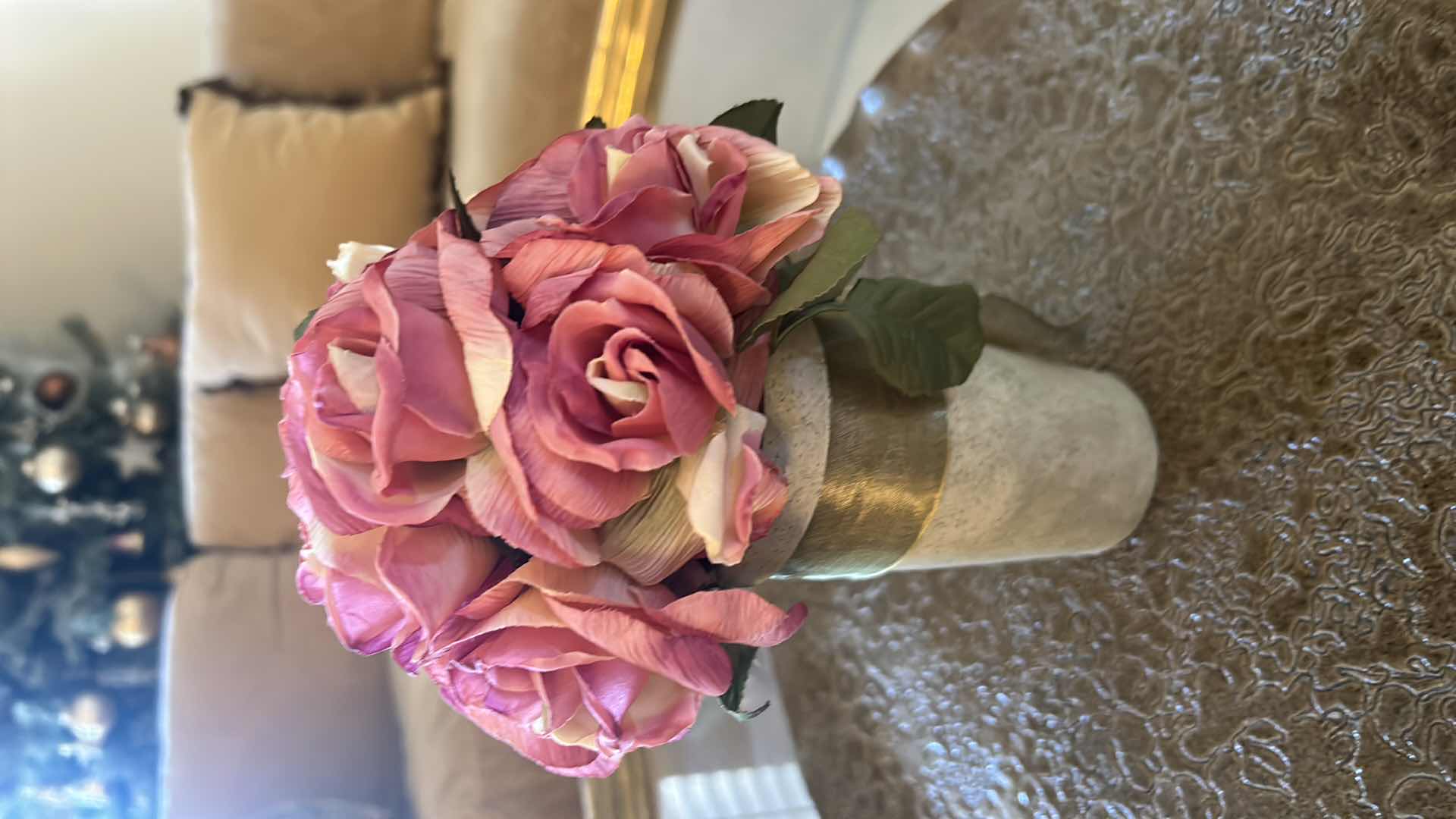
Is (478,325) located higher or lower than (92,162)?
higher

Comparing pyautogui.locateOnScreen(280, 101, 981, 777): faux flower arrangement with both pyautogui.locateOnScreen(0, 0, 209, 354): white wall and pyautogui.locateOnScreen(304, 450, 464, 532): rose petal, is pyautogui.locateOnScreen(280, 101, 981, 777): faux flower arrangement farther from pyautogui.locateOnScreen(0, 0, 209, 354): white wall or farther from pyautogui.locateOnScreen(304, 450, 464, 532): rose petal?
pyautogui.locateOnScreen(0, 0, 209, 354): white wall

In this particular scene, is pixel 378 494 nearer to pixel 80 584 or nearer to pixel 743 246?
pixel 743 246

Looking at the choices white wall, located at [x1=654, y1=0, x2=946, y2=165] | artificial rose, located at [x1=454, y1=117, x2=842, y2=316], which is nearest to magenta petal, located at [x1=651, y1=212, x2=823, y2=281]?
artificial rose, located at [x1=454, y1=117, x2=842, y2=316]

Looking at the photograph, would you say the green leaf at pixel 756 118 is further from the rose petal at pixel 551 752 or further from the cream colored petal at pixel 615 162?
the rose petal at pixel 551 752

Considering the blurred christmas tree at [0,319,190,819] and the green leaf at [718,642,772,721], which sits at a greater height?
the green leaf at [718,642,772,721]

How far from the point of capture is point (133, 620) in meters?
1.74

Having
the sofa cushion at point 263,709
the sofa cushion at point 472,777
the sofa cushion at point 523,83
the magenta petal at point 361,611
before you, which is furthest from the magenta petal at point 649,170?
the sofa cushion at point 263,709

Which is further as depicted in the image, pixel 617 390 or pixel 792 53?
pixel 792 53

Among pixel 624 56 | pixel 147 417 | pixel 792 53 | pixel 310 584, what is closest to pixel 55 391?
pixel 147 417

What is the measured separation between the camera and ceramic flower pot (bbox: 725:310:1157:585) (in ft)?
1.43

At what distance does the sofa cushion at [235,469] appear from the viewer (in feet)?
5.37

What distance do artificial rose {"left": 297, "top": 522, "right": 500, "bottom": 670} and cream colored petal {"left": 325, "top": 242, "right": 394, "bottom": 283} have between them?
121mm

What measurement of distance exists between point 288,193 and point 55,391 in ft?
2.61

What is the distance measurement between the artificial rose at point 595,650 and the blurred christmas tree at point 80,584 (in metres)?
1.76
